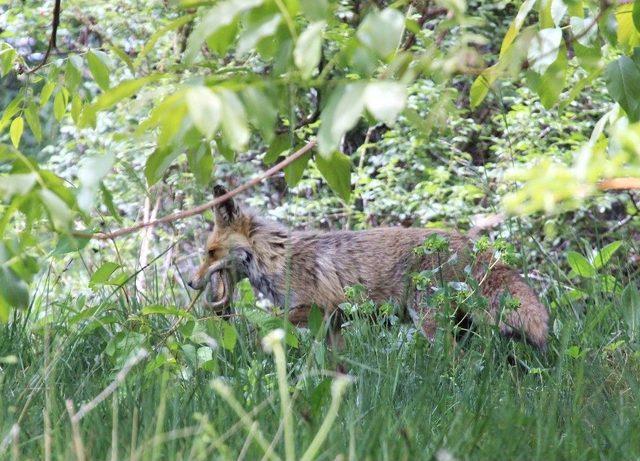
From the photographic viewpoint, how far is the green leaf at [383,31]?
5.96ft

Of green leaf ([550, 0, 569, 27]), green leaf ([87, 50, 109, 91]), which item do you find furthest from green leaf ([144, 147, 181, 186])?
green leaf ([550, 0, 569, 27])

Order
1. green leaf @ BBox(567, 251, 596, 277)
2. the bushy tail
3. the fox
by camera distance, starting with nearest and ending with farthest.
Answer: the bushy tail < green leaf @ BBox(567, 251, 596, 277) < the fox

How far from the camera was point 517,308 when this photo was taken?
16.1 ft

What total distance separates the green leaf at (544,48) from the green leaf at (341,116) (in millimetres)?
1074

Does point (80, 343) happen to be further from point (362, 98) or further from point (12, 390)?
point (362, 98)

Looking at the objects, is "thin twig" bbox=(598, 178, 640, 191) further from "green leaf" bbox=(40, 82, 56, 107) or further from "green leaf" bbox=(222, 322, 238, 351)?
"green leaf" bbox=(40, 82, 56, 107)

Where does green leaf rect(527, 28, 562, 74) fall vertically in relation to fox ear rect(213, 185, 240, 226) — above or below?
above

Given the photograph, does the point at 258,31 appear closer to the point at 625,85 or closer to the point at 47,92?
the point at 625,85

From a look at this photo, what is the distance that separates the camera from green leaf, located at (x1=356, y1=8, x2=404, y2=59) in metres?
1.82

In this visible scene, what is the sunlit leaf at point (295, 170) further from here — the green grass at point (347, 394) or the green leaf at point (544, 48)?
the green leaf at point (544, 48)

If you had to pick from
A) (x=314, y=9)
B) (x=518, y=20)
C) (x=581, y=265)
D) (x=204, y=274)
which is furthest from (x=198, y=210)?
(x=204, y=274)

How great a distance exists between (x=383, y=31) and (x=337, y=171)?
98cm

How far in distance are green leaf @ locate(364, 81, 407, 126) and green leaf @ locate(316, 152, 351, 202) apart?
102cm

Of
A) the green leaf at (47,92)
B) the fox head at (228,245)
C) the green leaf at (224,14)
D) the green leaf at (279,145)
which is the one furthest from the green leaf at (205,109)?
the fox head at (228,245)
